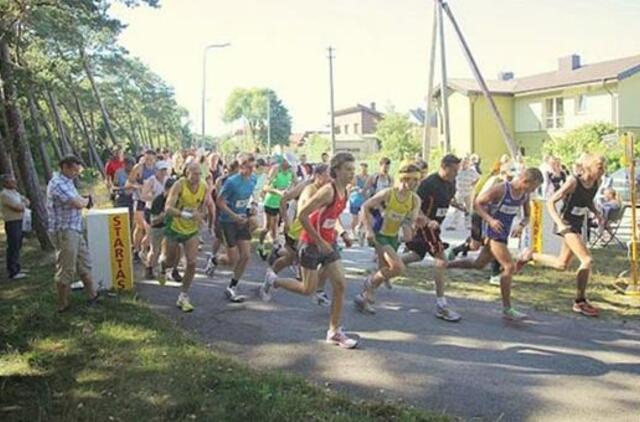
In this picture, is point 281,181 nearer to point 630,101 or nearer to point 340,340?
point 340,340

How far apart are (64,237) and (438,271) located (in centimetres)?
419

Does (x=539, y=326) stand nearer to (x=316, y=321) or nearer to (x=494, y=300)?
(x=494, y=300)

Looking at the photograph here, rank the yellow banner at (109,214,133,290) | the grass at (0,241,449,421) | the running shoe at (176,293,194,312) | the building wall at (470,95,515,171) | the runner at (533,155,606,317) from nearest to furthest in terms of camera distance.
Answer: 1. the grass at (0,241,449,421)
2. the runner at (533,155,606,317)
3. the running shoe at (176,293,194,312)
4. the yellow banner at (109,214,133,290)
5. the building wall at (470,95,515,171)

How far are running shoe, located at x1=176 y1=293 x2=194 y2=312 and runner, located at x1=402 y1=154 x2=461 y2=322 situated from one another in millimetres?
2582

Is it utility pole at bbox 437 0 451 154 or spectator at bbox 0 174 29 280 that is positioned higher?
utility pole at bbox 437 0 451 154

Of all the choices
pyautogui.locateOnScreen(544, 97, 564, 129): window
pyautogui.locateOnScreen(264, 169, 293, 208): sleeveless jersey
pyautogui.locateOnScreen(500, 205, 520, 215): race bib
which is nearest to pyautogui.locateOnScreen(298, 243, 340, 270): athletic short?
pyautogui.locateOnScreen(500, 205, 520, 215): race bib

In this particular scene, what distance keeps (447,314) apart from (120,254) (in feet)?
14.4

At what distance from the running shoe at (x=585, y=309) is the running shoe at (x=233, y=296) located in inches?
159

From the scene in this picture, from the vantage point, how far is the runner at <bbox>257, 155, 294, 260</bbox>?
12.1 metres

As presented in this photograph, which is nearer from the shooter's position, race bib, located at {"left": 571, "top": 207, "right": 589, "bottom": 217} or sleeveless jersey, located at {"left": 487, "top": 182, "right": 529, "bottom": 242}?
sleeveless jersey, located at {"left": 487, "top": 182, "right": 529, "bottom": 242}

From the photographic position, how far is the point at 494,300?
8688 mm

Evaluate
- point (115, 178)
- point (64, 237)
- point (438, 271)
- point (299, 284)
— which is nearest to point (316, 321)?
point (299, 284)

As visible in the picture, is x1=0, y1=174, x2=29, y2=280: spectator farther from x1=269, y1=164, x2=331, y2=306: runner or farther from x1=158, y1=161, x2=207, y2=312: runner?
x1=269, y1=164, x2=331, y2=306: runner

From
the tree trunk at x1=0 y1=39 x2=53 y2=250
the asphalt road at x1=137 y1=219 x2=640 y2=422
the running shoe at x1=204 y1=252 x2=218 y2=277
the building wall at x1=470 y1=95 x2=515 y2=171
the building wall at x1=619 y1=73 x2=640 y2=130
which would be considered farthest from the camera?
the building wall at x1=470 y1=95 x2=515 y2=171
